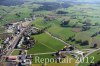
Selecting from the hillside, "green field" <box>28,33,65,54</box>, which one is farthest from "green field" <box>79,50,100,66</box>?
the hillside

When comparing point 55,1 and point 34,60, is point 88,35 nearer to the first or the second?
point 34,60

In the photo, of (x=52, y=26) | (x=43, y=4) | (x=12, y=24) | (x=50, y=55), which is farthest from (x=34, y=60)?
(x=43, y=4)

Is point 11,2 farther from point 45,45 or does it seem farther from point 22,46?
point 45,45

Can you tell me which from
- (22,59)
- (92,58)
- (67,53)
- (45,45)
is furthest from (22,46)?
(92,58)

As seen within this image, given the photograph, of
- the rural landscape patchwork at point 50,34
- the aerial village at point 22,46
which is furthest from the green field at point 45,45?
the aerial village at point 22,46

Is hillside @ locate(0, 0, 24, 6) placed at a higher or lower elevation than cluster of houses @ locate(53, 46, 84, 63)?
higher

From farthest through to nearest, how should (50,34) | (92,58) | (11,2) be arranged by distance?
(11,2), (50,34), (92,58)

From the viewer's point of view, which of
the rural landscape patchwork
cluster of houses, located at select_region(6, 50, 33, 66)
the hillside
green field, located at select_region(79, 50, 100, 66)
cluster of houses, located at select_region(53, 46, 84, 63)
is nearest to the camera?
green field, located at select_region(79, 50, 100, 66)

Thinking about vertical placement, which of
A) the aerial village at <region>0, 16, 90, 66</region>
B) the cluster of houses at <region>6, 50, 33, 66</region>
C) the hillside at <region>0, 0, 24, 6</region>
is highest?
the hillside at <region>0, 0, 24, 6</region>

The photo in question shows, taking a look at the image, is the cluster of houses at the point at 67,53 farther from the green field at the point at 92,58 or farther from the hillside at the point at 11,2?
the hillside at the point at 11,2

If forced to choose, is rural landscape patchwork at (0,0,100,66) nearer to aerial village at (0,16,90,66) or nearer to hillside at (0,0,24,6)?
aerial village at (0,16,90,66)
